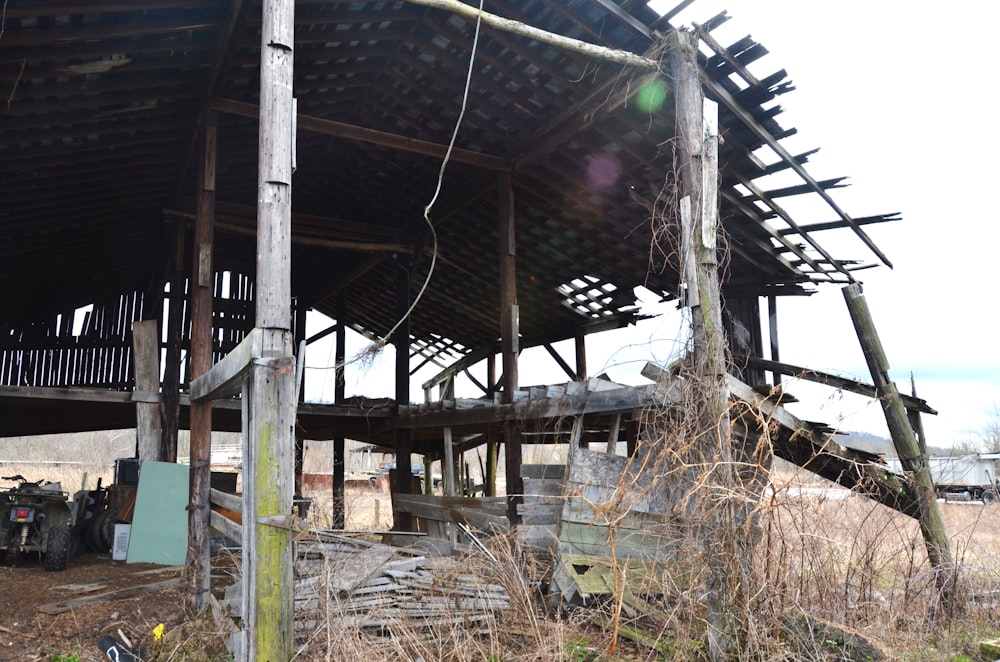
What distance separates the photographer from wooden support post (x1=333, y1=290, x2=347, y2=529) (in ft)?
50.2

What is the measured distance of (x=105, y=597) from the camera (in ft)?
26.5

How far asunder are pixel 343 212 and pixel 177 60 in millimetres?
5834

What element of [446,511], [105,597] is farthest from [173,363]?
[446,511]

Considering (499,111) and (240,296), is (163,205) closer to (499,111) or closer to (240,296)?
(240,296)

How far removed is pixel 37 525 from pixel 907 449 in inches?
444

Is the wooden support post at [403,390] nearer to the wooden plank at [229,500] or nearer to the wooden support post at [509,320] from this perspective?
the wooden support post at [509,320]

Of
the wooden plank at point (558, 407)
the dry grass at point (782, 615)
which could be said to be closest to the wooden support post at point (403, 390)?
the wooden plank at point (558, 407)

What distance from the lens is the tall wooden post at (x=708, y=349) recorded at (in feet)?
16.3

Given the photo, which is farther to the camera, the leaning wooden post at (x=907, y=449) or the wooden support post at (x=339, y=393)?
the wooden support post at (x=339, y=393)

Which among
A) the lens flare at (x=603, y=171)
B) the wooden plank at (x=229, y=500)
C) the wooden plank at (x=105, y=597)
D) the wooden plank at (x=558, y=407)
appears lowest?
the wooden plank at (x=105, y=597)

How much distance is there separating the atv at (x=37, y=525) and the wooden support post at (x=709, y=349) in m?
9.14

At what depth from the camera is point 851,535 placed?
5.65 m

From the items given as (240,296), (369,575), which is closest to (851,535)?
(369,575)

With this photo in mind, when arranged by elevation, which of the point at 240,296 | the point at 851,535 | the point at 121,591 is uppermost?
the point at 240,296
